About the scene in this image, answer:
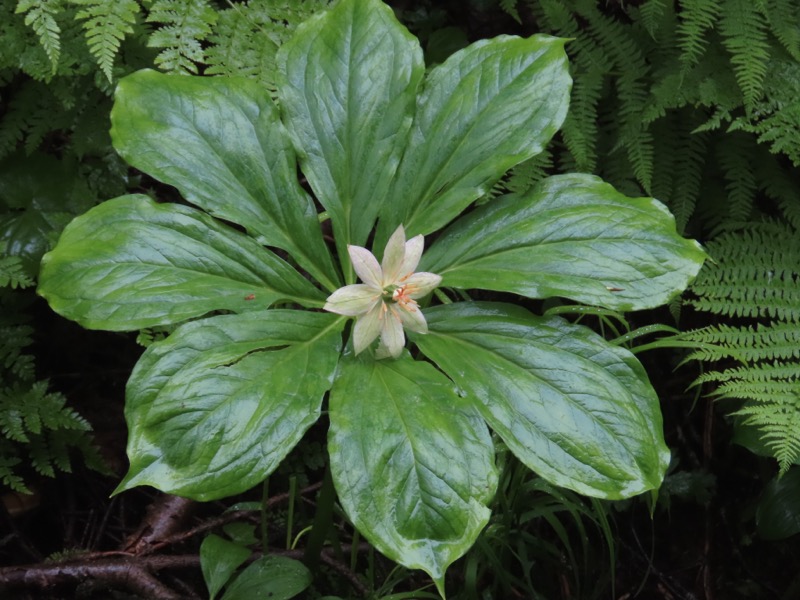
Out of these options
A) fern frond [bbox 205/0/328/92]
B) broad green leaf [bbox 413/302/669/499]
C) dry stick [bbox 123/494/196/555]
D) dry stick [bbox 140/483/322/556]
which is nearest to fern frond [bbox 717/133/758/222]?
broad green leaf [bbox 413/302/669/499]

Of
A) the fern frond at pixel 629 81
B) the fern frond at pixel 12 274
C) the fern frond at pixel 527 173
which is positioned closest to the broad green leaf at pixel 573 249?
the fern frond at pixel 527 173

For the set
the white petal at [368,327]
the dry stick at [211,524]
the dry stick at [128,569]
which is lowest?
the dry stick at [211,524]

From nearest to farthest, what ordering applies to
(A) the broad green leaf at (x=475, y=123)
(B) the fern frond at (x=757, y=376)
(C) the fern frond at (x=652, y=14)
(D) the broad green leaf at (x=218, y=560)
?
(A) the broad green leaf at (x=475, y=123), (D) the broad green leaf at (x=218, y=560), (B) the fern frond at (x=757, y=376), (C) the fern frond at (x=652, y=14)

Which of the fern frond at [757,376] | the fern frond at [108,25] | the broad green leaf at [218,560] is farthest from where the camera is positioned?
the fern frond at [757,376]

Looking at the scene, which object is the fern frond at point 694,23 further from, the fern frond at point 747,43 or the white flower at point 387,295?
the white flower at point 387,295

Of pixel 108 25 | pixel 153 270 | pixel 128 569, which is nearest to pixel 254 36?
pixel 108 25

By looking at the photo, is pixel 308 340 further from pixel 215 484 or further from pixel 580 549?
pixel 580 549

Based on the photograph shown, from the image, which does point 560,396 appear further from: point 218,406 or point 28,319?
point 28,319

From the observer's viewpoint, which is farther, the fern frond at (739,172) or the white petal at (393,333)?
the fern frond at (739,172)

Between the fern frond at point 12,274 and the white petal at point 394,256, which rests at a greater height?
the white petal at point 394,256
